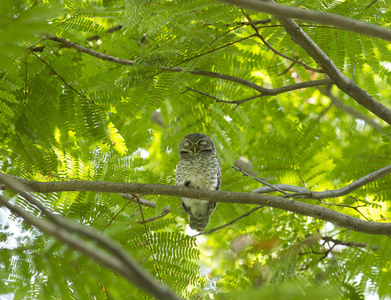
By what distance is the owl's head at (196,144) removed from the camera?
14.0 feet

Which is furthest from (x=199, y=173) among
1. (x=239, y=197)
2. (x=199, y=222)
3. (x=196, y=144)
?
(x=239, y=197)

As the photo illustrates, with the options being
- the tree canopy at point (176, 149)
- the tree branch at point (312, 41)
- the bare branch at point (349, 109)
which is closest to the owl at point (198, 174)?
the tree canopy at point (176, 149)

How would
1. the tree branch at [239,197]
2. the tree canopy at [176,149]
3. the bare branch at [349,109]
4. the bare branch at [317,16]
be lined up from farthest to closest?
the bare branch at [349,109] → the tree branch at [239,197] → the tree canopy at [176,149] → the bare branch at [317,16]

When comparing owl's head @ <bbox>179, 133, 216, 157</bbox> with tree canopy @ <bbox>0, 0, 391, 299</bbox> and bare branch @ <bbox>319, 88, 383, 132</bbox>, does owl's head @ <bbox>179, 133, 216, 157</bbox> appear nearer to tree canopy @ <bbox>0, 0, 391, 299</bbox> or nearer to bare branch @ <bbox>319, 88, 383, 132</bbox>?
tree canopy @ <bbox>0, 0, 391, 299</bbox>

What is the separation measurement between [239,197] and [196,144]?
1.57 metres

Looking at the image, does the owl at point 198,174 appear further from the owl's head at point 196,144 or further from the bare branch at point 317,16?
the bare branch at point 317,16

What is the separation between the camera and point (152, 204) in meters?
4.24

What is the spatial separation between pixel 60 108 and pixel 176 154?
1551 millimetres

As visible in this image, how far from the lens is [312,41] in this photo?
2541 mm

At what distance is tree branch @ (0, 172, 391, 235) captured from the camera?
276 centimetres

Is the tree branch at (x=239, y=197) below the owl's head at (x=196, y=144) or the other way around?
below

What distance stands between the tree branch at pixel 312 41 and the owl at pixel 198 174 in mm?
1745

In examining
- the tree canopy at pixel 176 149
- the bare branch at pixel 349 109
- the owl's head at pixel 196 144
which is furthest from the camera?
the bare branch at pixel 349 109

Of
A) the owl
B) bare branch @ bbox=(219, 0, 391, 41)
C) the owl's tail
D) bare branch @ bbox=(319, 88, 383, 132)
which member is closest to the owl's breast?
the owl
